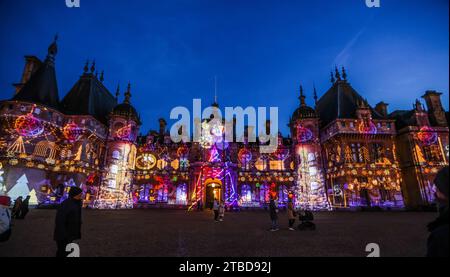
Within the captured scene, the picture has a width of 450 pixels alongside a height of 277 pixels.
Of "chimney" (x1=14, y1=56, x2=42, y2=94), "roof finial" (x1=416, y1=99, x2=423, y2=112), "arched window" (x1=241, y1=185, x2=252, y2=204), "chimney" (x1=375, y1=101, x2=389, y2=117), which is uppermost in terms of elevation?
"chimney" (x1=14, y1=56, x2=42, y2=94)

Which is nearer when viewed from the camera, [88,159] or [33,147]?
[33,147]

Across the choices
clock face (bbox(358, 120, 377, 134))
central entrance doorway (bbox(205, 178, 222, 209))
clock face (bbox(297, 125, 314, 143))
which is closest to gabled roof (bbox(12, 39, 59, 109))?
central entrance doorway (bbox(205, 178, 222, 209))

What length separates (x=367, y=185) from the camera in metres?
27.6

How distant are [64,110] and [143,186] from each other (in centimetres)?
1488

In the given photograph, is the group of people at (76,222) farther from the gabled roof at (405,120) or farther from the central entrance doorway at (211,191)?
the gabled roof at (405,120)

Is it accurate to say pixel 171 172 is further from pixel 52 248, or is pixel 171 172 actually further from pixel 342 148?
pixel 52 248

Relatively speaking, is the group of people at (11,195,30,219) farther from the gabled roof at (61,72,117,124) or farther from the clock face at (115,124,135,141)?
the gabled roof at (61,72,117,124)

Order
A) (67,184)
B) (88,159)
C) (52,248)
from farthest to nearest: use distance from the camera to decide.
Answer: (88,159)
(67,184)
(52,248)

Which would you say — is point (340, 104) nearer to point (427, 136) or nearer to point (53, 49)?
point (427, 136)

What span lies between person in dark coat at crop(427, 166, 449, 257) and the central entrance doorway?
96.2 feet

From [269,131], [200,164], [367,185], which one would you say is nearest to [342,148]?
[367,185]

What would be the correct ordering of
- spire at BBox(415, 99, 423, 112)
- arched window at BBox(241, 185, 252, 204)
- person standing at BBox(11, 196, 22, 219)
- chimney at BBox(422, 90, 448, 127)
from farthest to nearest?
arched window at BBox(241, 185, 252, 204)
chimney at BBox(422, 90, 448, 127)
spire at BBox(415, 99, 423, 112)
person standing at BBox(11, 196, 22, 219)

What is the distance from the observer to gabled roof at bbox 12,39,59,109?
86.5 ft
